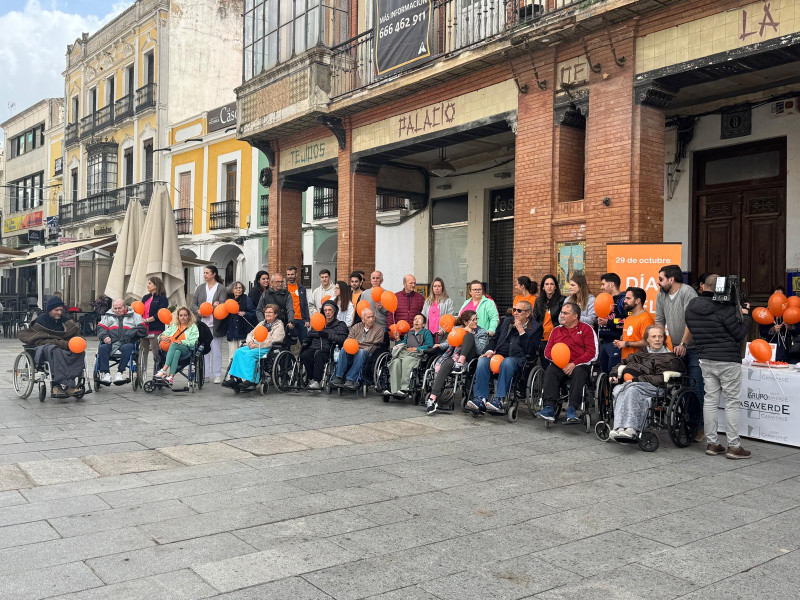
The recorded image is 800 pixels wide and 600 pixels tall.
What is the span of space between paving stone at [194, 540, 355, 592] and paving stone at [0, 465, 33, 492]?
2378 mm

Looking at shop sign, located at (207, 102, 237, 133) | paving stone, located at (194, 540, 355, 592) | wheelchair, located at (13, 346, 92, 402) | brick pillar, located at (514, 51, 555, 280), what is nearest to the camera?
paving stone, located at (194, 540, 355, 592)

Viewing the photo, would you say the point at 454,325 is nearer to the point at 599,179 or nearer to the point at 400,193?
the point at 599,179

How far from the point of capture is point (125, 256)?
524 inches

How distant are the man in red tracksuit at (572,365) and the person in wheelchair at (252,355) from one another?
4106 millimetres

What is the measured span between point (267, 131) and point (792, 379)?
11881 millimetres

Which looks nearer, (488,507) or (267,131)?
(488,507)

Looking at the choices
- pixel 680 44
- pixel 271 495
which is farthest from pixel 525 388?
pixel 680 44

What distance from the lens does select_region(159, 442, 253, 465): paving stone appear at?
6.29 meters

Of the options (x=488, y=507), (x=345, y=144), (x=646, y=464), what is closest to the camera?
(x=488, y=507)

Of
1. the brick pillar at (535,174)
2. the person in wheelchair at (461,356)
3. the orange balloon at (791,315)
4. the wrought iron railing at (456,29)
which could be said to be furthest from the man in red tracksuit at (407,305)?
the orange balloon at (791,315)

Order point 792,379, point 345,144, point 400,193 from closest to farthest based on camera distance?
point 792,379 < point 345,144 < point 400,193

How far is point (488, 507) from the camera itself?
4.94 metres

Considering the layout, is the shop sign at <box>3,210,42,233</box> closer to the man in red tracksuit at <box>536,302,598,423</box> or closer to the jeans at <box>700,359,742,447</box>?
the man in red tracksuit at <box>536,302,598,423</box>

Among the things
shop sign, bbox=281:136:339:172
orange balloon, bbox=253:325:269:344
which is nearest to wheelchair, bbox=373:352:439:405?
orange balloon, bbox=253:325:269:344
